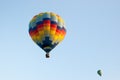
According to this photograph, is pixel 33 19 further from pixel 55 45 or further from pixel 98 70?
pixel 98 70

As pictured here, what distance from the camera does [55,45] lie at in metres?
75.5

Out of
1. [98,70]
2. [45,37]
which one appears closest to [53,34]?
[45,37]

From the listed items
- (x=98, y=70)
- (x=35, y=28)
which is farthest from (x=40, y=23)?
(x=98, y=70)

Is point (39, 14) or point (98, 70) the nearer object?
point (39, 14)

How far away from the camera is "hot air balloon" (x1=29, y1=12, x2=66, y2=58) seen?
74562 mm

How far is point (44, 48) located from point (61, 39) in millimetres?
3391

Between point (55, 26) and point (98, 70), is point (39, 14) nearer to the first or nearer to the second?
point (55, 26)

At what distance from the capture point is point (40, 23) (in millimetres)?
75250

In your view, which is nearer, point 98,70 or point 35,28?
point 35,28

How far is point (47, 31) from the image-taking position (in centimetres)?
7450

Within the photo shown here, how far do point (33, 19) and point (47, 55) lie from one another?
22.2 ft

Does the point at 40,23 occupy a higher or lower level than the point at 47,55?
higher

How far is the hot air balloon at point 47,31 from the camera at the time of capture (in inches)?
2936

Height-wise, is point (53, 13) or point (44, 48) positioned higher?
point (53, 13)
